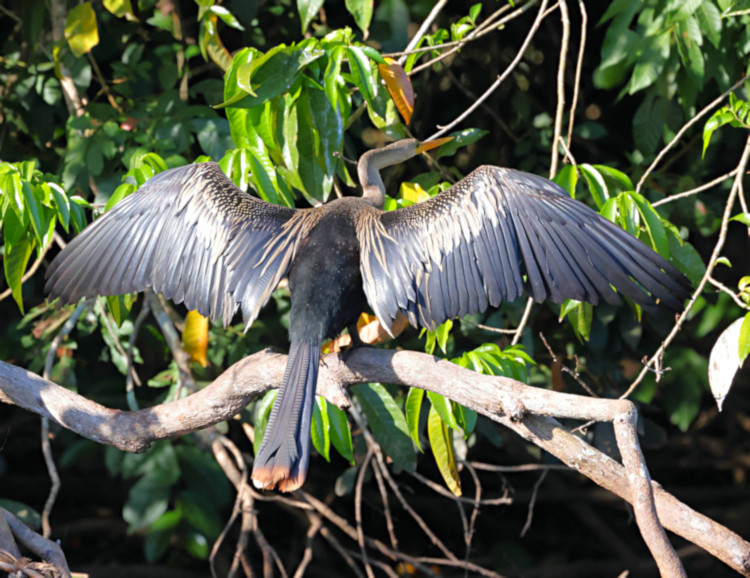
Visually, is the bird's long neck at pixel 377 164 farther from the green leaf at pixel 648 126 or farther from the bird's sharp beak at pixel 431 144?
the green leaf at pixel 648 126

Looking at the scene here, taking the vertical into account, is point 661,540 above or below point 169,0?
below

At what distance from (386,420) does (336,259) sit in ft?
2.16

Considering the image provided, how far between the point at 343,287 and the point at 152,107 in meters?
1.34

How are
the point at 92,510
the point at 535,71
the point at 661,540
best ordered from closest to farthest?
the point at 661,540
the point at 535,71
the point at 92,510

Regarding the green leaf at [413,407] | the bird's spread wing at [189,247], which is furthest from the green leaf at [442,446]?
the bird's spread wing at [189,247]

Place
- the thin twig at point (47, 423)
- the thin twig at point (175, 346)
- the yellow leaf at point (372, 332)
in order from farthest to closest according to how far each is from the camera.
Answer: the thin twig at point (175, 346)
the thin twig at point (47, 423)
the yellow leaf at point (372, 332)

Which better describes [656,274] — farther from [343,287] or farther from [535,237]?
[343,287]

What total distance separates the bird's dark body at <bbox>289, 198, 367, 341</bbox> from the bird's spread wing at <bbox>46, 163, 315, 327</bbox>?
59 mm

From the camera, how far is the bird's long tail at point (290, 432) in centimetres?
189

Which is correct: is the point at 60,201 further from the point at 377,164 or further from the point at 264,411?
the point at 377,164

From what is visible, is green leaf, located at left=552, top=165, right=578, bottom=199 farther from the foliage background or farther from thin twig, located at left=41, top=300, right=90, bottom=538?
thin twig, located at left=41, top=300, right=90, bottom=538

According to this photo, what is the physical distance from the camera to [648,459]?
465 centimetres

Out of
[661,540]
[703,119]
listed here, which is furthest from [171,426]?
[703,119]

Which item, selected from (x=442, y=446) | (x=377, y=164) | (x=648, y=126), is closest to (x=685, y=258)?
(x=648, y=126)
